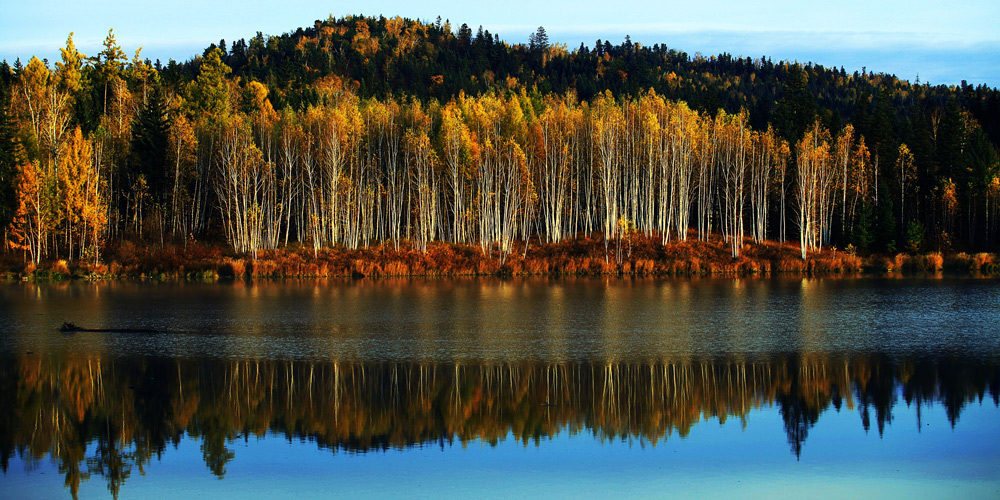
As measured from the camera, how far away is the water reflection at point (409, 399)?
491 inches

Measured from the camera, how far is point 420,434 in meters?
12.6

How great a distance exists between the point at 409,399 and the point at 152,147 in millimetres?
49437

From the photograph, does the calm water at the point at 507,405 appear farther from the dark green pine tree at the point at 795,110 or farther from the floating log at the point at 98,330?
the dark green pine tree at the point at 795,110

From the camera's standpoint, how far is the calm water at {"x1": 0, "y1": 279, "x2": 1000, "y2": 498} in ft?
35.1

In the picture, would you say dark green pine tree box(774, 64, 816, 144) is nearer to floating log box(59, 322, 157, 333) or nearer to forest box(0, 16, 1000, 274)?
forest box(0, 16, 1000, 274)

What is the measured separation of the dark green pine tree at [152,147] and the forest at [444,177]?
14 centimetres

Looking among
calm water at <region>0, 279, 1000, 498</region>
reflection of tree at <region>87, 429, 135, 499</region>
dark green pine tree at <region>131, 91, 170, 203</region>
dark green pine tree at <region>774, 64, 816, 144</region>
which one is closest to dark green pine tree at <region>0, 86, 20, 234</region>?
dark green pine tree at <region>131, 91, 170, 203</region>

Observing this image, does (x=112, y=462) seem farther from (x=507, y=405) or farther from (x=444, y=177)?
(x=444, y=177)

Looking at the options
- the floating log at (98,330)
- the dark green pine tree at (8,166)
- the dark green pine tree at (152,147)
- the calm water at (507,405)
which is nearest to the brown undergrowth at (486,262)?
the dark green pine tree at (8,166)

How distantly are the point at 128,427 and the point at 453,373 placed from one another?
6.74 metres

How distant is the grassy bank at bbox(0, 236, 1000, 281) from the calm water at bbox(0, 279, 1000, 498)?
23206 millimetres

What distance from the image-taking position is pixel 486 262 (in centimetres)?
5409

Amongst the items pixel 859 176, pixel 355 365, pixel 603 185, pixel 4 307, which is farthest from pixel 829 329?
pixel 859 176

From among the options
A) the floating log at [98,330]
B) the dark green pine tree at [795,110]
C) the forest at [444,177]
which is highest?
the dark green pine tree at [795,110]
